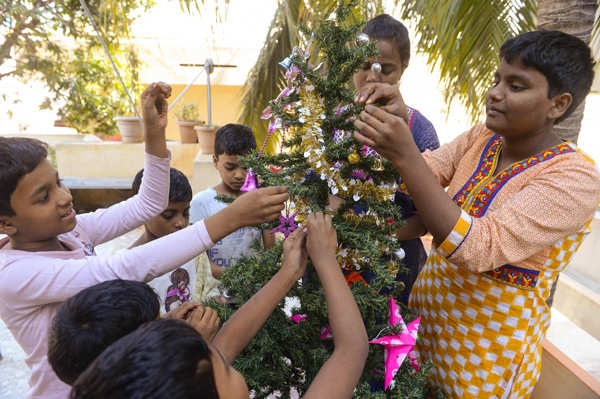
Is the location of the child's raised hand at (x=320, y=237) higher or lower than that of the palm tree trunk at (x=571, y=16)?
lower

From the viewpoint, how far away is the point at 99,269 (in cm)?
114

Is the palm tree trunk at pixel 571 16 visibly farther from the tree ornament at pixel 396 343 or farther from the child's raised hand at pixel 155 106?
the child's raised hand at pixel 155 106

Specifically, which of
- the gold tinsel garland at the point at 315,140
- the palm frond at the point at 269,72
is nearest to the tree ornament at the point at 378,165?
the gold tinsel garland at the point at 315,140

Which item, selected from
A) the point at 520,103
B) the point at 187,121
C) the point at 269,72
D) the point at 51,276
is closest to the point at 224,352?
the point at 51,276

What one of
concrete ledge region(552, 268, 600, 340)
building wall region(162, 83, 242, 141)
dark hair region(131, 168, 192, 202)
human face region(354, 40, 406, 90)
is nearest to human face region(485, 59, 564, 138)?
human face region(354, 40, 406, 90)

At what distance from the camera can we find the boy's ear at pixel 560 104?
106cm

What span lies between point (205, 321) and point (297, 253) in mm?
310

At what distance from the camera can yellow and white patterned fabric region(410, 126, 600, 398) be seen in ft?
3.13

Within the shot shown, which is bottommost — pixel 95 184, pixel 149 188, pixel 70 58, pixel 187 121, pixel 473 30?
pixel 95 184

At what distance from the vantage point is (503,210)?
97 cm

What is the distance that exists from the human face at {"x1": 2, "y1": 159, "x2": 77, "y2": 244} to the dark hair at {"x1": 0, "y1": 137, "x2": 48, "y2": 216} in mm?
12

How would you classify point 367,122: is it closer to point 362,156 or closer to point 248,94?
point 362,156

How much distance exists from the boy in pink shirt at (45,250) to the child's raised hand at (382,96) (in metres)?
0.35

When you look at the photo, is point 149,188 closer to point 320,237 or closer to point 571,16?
point 320,237
